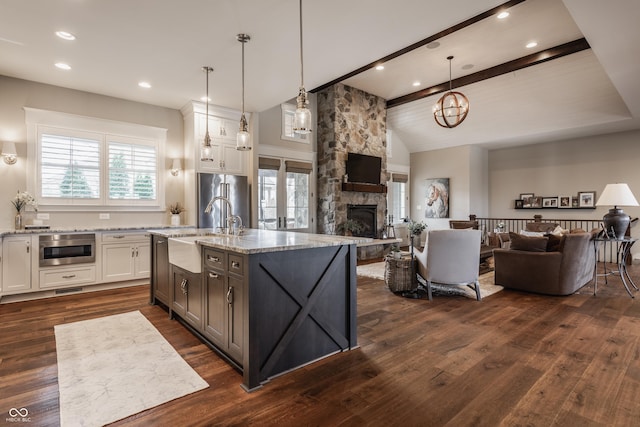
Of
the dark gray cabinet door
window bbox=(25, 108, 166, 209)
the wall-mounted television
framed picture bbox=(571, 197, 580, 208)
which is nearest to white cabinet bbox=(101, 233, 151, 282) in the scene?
window bbox=(25, 108, 166, 209)

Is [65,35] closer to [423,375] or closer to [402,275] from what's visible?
[423,375]

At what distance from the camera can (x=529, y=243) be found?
4695mm

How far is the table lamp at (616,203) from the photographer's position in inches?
172

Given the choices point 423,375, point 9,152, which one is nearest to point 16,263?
point 9,152

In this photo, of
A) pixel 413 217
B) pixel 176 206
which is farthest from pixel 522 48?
pixel 176 206

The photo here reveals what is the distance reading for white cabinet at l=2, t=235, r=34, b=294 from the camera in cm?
417

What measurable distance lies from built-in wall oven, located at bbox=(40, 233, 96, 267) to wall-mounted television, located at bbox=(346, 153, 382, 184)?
522cm

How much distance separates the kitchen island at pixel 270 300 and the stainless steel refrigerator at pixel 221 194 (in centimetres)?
252

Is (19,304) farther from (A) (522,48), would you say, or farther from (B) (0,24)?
(A) (522,48)

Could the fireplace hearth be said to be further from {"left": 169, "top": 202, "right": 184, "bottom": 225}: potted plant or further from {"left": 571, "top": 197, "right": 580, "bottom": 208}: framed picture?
{"left": 571, "top": 197, "right": 580, "bottom": 208}: framed picture

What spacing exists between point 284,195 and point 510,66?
5.16 m

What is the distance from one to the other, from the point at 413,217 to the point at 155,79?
8.24 meters

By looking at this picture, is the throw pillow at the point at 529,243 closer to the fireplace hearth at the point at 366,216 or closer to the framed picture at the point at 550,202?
the fireplace hearth at the point at 366,216

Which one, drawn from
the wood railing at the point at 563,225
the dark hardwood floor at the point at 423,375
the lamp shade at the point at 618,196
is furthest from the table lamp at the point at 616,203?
the wood railing at the point at 563,225
